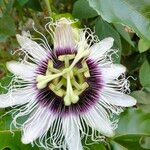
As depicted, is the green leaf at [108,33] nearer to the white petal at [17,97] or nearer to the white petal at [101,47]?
the white petal at [101,47]

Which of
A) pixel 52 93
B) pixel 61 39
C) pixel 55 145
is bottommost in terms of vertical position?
pixel 55 145

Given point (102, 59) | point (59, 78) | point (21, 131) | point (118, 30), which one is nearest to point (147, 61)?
point (118, 30)

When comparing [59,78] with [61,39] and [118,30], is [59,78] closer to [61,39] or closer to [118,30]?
[61,39]

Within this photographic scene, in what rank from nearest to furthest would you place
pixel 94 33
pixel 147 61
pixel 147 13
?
pixel 147 13 → pixel 94 33 → pixel 147 61

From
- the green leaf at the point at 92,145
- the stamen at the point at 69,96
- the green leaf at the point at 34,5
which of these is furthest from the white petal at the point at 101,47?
the green leaf at the point at 34,5

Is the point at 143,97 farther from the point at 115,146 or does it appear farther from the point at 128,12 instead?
the point at 128,12

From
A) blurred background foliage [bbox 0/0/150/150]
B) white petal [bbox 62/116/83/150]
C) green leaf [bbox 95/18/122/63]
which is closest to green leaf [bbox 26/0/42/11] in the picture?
blurred background foliage [bbox 0/0/150/150]
